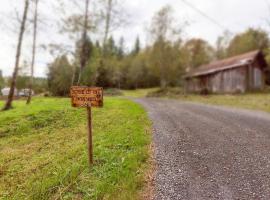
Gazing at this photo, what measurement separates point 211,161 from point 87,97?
328 cm

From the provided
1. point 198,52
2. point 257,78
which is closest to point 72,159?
point 257,78

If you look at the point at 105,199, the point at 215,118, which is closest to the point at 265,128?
the point at 215,118

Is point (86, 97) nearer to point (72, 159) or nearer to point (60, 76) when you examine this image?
point (72, 159)

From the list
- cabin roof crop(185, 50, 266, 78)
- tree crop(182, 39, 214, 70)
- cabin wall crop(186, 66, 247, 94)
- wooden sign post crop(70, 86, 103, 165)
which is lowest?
wooden sign post crop(70, 86, 103, 165)

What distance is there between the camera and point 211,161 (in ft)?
24.8

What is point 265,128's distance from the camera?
38.5 ft

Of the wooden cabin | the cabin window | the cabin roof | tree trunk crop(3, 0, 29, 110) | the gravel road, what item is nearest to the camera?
the gravel road

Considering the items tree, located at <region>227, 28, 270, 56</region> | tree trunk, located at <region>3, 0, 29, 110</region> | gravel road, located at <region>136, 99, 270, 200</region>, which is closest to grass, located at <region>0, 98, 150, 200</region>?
gravel road, located at <region>136, 99, 270, 200</region>

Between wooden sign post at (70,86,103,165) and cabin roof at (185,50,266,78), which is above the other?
cabin roof at (185,50,266,78)

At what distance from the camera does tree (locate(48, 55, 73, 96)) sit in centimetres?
2190

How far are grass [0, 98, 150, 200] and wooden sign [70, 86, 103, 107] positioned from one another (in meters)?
1.43

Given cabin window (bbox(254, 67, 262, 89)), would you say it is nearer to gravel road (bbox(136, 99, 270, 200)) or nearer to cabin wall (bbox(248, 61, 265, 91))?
cabin wall (bbox(248, 61, 265, 91))

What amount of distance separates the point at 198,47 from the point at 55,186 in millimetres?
69596

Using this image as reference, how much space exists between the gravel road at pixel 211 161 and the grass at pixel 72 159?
1.71 ft
